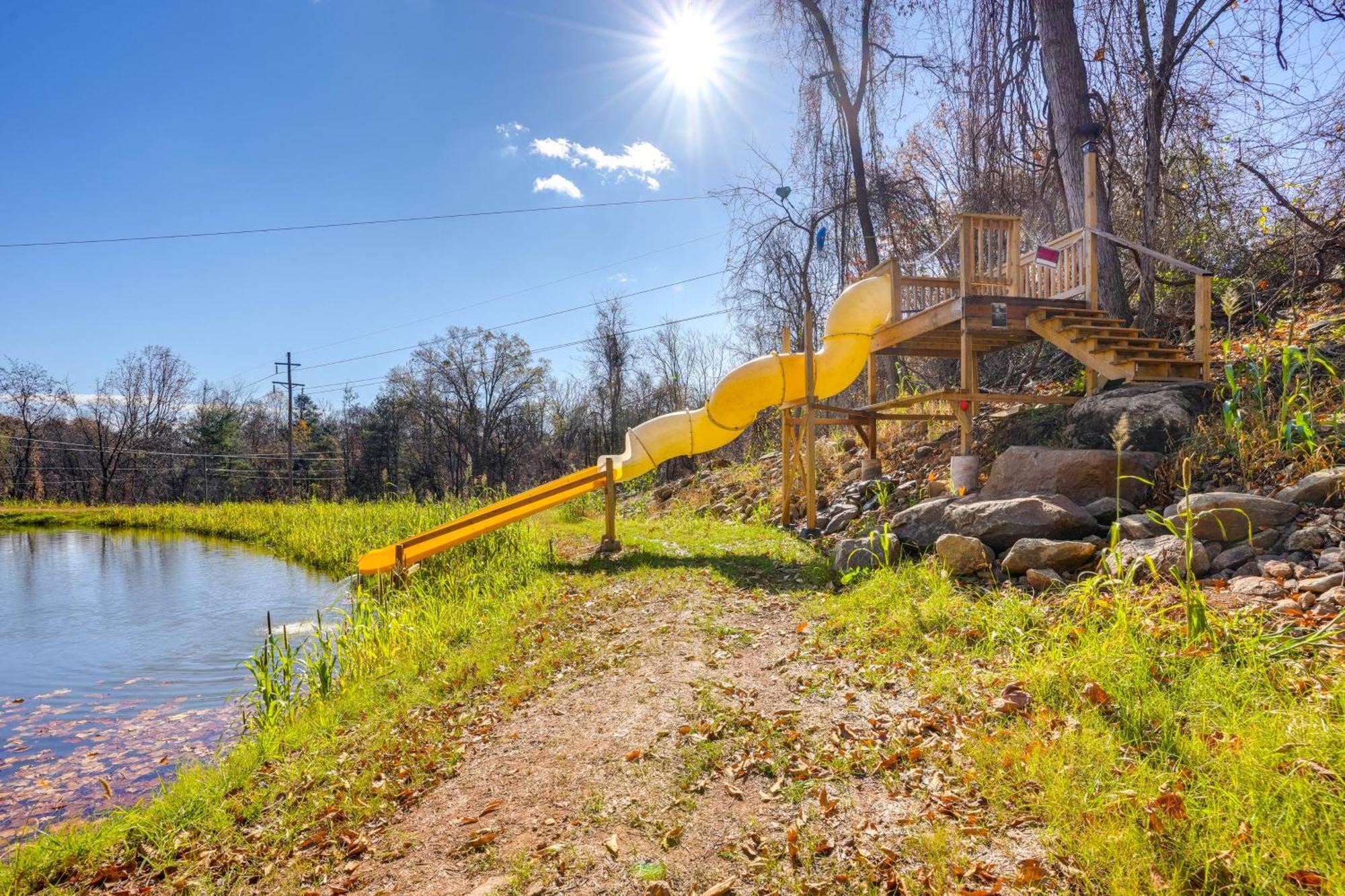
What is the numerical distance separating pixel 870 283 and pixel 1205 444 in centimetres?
423

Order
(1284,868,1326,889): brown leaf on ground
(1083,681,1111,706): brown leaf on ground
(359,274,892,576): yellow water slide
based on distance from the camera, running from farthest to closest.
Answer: (359,274,892,576): yellow water slide
(1083,681,1111,706): brown leaf on ground
(1284,868,1326,889): brown leaf on ground

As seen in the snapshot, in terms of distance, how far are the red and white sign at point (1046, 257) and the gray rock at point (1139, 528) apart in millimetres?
3812

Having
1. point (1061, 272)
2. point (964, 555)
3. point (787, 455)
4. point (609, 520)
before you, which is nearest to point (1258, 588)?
point (964, 555)

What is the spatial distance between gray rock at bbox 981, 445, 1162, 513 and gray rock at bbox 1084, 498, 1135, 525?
0.26 metres

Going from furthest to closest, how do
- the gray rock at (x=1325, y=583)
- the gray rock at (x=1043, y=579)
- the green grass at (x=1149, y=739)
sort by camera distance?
the gray rock at (x=1043, y=579) → the gray rock at (x=1325, y=583) → the green grass at (x=1149, y=739)

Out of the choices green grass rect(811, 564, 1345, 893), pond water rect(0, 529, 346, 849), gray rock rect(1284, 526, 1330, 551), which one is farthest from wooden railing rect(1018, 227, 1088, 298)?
pond water rect(0, 529, 346, 849)

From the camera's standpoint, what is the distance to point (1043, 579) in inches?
169

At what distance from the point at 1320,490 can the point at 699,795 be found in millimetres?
4166

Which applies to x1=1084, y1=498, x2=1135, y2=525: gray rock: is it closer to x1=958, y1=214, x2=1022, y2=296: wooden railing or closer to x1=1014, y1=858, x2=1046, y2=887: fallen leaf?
x1=958, y1=214, x2=1022, y2=296: wooden railing

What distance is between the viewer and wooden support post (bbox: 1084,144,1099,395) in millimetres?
6883

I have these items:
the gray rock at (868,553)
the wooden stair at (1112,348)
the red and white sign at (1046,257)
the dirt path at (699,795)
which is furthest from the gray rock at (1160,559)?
the red and white sign at (1046,257)

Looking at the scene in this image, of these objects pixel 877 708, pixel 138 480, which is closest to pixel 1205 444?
pixel 877 708

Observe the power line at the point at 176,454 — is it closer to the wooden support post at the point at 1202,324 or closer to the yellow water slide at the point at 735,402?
the yellow water slide at the point at 735,402

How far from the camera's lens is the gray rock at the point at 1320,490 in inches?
157
